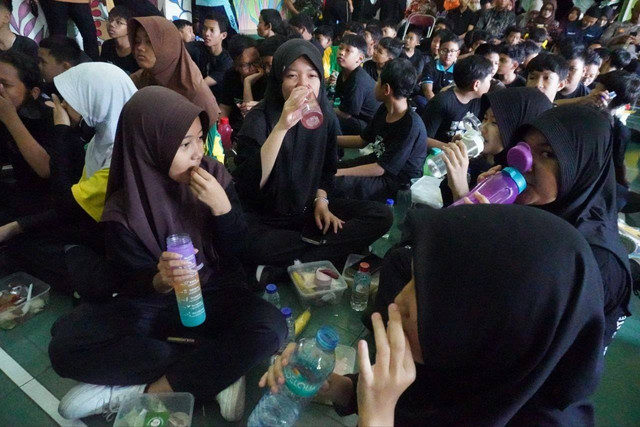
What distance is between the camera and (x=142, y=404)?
135 centimetres

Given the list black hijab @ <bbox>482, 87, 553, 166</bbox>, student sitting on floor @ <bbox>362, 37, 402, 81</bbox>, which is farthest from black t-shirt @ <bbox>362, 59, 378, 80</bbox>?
black hijab @ <bbox>482, 87, 553, 166</bbox>

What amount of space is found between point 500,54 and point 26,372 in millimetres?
4592

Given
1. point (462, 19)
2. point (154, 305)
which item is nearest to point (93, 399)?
point (154, 305)

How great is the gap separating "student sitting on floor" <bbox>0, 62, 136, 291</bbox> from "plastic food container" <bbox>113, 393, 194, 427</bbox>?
30.5 inches

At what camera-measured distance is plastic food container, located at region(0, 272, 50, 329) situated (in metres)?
1.76

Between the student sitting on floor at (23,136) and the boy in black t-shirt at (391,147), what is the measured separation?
180 centimetres

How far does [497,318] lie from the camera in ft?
2.37

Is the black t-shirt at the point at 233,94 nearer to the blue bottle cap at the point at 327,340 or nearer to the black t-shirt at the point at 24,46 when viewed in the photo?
the black t-shirt at the point at 24,46

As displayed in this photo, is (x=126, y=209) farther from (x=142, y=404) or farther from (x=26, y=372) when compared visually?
(x=26, y=372)

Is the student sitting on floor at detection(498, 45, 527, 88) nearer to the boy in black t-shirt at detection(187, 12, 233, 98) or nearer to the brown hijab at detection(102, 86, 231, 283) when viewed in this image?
the boy in black t-shirt at detection(187, 12, 233, 98)

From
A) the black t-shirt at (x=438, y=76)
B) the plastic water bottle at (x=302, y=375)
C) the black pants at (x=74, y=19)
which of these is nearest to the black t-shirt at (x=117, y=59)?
the black pants at (x=74, y=19)

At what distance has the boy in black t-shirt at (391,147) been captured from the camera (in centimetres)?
258

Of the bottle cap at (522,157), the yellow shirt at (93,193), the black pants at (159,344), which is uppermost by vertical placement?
the bottle cap at (522,157)

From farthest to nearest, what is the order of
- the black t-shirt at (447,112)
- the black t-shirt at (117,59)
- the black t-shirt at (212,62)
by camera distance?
1. the black t-shirt at (212,62)
2. the black t-shirt at (117,59)
3. the black t-shirt at (447,112)
